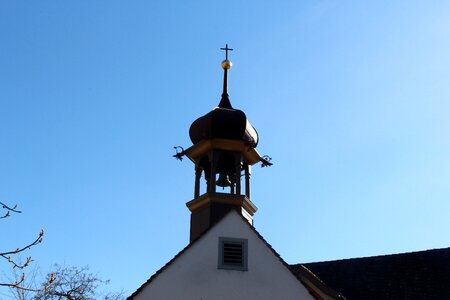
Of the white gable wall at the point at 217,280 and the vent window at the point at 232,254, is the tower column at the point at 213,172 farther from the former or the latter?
the white gable wall at the point at 217,280

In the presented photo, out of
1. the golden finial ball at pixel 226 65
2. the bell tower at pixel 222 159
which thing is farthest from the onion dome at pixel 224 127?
the golden finial ball at pixel 226 65

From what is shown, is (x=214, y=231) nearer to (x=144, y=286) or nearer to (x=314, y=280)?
(x=144, y=286)

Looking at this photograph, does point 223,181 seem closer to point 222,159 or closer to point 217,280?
point 222,159

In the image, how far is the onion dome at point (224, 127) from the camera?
60.5 ft

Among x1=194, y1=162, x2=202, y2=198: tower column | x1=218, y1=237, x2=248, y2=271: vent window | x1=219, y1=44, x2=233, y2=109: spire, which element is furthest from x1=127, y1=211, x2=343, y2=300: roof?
x1=219, y1=44, x2=233, y2=109: spire

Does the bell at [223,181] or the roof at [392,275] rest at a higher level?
the bell at [223,181]

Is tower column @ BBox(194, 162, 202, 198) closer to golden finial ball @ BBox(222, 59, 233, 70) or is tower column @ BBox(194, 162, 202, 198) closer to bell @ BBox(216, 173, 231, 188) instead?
bell @ BBox(216, 173, 231, 188)

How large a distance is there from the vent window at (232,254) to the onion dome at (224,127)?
16.3 feet

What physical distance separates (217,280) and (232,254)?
668 mm

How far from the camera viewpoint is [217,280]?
1341 centimetres

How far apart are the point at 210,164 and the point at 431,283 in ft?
22.6

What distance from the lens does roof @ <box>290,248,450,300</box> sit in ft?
55.0

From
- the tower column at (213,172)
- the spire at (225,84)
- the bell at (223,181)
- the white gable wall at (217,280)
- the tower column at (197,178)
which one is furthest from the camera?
the spire at (225,84)

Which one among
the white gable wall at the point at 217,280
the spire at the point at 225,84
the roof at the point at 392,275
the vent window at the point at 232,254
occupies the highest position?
the spire at the point at 225,84
